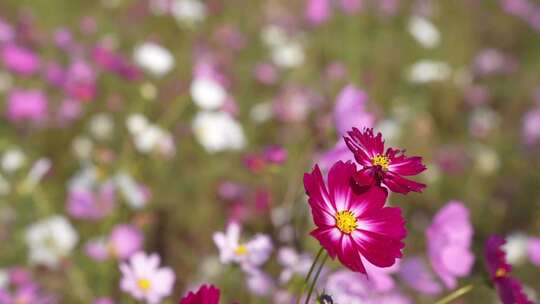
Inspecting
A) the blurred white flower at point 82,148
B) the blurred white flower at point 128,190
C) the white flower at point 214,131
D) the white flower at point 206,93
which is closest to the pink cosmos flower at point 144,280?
the blurred white flower at point 128,190

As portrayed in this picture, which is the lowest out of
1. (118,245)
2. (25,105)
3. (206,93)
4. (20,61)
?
(118,245)

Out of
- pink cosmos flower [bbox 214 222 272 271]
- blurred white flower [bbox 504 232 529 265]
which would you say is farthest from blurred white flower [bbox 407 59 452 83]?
pink cosmos flower [bbox 214 222 272 271]

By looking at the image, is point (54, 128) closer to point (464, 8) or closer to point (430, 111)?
point (430, 111)

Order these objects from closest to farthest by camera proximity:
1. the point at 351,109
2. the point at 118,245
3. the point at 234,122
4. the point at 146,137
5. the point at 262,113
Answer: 1. the point at 351,109
2. the point at 118,245
3. the point at 146,137
4. the point at 234,122
5. the point at 262,113

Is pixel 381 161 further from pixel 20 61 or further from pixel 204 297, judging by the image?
pixel 20 61

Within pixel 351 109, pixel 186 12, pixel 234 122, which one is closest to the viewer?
pixel 351 109

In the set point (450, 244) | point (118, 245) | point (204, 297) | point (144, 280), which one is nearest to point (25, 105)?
point (118, 245)

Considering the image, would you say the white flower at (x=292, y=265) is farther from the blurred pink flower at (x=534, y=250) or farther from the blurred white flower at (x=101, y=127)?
the blurred white flower at (x=101, y=127)
